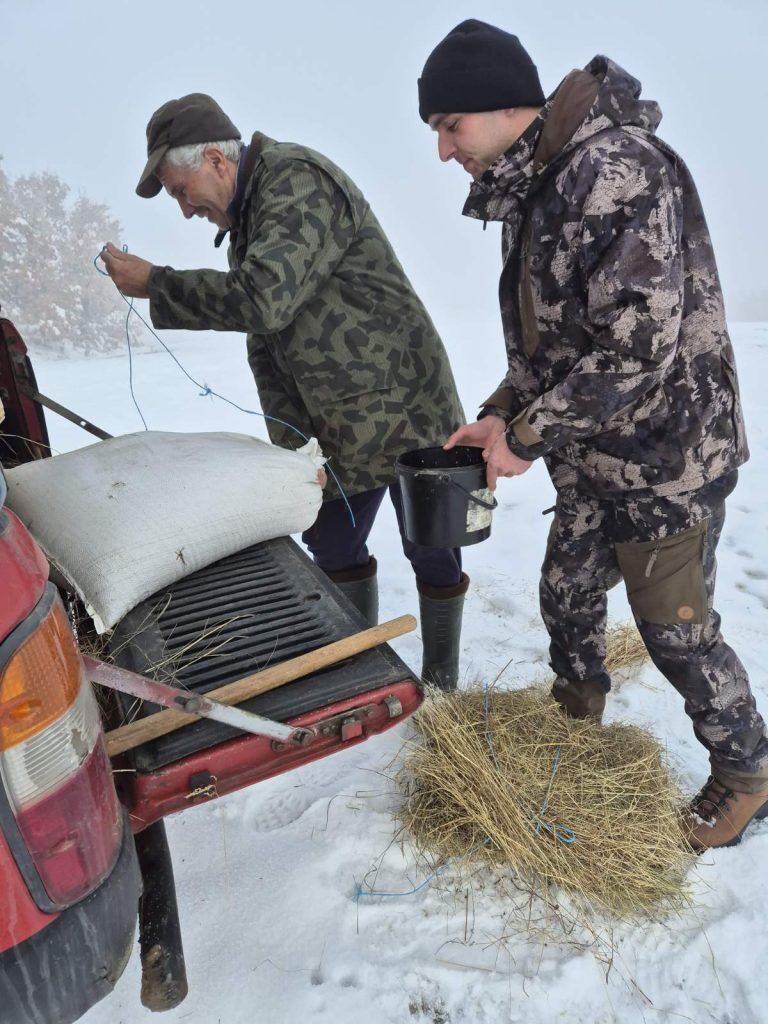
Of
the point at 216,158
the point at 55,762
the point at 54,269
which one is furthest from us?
the point at 54,269

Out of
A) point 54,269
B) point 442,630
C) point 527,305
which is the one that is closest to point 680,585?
point 527,305

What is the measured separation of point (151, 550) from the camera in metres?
1.57

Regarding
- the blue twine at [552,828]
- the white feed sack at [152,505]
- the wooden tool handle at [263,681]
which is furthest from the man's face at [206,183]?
the blue twine at [552,828]

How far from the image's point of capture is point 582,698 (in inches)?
83.4

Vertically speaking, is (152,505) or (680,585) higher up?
(152,505)

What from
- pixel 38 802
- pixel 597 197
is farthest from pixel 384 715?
pixel 597 197

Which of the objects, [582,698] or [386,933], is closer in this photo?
[386,933]

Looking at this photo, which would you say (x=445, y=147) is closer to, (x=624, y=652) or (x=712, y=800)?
(x=712, y=800)

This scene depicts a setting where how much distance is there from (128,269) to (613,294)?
135 cm

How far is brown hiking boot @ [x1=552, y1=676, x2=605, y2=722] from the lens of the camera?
2.12 metres

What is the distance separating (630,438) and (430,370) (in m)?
0.82

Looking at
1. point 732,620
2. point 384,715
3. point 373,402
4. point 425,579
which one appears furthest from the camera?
point 732,620

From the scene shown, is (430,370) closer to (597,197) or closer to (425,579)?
(425,579)

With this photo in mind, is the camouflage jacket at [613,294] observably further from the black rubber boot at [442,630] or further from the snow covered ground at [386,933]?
the snow covered ground at [386,933]
